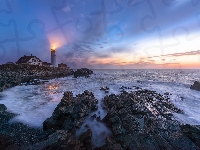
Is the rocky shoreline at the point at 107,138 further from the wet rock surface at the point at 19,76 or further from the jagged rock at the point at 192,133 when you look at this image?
the wet rock surface at the point at 19,76

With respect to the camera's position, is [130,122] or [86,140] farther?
[130,122]

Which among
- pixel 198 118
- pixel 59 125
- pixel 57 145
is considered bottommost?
pixel 198 118

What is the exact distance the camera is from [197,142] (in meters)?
6.84

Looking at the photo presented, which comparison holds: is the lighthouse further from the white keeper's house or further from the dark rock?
the dark rock

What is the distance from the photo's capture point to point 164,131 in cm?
824

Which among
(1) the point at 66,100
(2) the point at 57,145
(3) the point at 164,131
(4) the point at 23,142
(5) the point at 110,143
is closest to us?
(2) the point at 57,145

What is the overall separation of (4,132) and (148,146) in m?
9.13

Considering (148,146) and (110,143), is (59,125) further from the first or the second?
(148,146)

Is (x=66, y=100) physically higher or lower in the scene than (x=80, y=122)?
higher

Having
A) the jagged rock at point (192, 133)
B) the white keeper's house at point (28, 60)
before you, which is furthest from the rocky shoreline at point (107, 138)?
the white keeper's house at point (28, 60)

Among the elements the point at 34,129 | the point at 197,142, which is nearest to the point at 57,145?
the point at 34,129

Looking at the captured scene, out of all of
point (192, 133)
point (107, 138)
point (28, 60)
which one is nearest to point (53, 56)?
point (28, 60)

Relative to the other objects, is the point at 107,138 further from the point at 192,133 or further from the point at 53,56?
the point at 53,56

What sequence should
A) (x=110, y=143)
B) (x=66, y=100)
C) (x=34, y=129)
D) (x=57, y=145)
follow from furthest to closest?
(x=66, y=100)
(x=34, y=129)
(x=110, y=143)
(x=57, y=145)
